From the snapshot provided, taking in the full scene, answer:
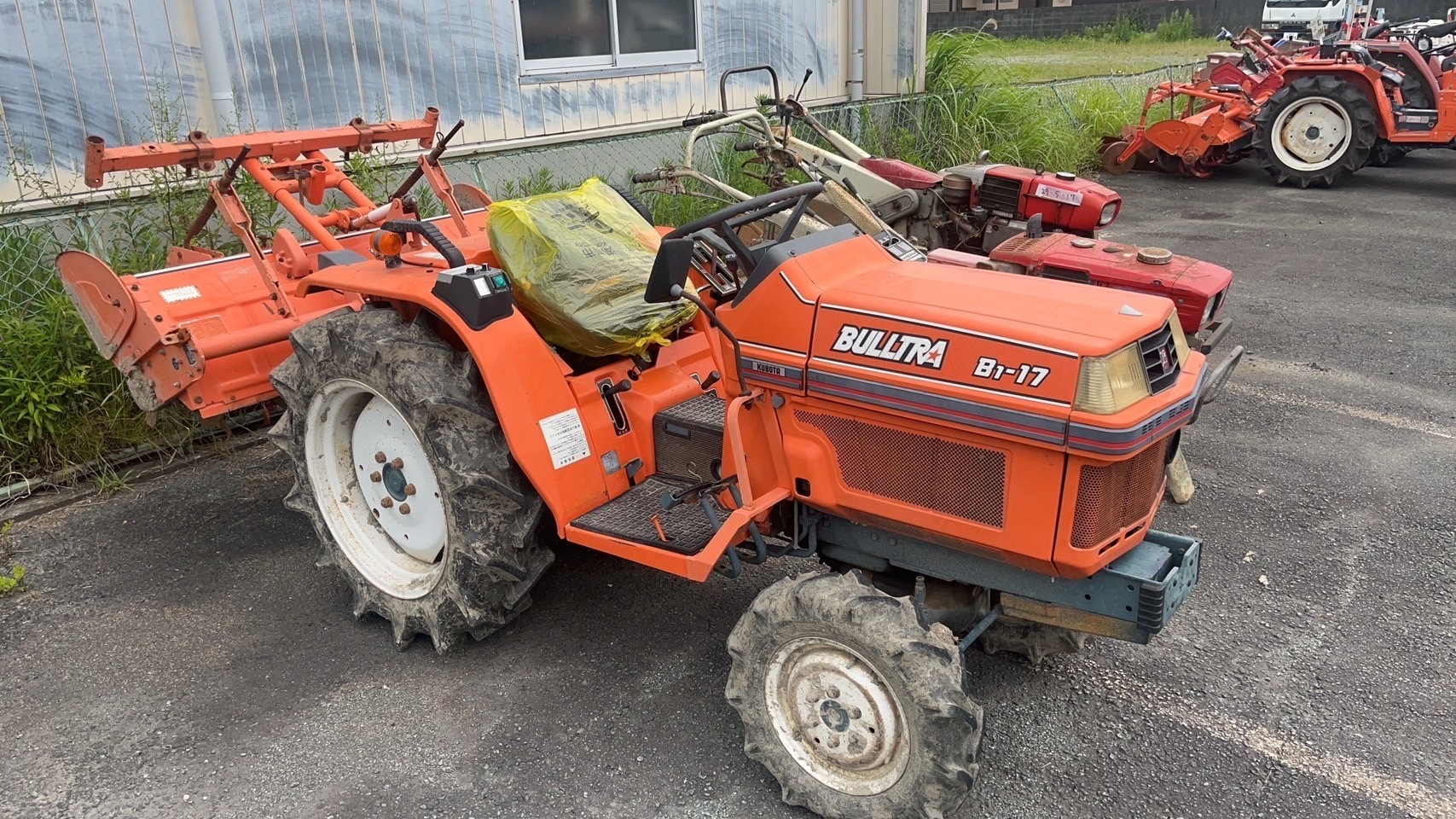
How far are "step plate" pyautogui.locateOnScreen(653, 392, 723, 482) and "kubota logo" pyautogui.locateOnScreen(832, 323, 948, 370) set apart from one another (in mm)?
626

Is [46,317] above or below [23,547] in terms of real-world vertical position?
above

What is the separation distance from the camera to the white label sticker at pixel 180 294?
4.05 m

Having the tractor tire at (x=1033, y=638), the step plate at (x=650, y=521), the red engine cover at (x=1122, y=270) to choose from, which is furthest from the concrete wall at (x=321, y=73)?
the tractor tire at (x=1033, y=638)

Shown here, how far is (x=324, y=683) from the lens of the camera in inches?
130

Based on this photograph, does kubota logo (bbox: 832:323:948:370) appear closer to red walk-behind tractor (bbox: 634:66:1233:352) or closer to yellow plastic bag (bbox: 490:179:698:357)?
yellow plastic bag (bbox: 490:179:698:357)

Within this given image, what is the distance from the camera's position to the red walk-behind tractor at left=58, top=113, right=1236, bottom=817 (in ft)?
8.11

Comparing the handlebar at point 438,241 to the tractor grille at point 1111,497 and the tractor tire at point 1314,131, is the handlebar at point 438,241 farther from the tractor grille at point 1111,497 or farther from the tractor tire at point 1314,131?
the tractor tire at point 1314,131

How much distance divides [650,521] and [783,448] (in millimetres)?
479

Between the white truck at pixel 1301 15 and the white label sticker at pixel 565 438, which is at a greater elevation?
the white truck at pixel 1301 15

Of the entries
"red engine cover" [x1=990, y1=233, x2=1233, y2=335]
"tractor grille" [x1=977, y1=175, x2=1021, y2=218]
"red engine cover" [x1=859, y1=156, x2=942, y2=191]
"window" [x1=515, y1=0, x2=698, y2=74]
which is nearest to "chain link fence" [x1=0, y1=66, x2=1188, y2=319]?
"window" [x1=515, y1=0, x2=698, y2=74]

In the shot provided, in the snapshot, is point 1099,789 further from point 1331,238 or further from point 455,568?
point 1331,238

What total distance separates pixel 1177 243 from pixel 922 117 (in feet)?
9.11

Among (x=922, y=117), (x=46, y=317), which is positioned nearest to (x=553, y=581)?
(x=46, y=317)

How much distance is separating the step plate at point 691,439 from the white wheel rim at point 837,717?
0.73 metres
